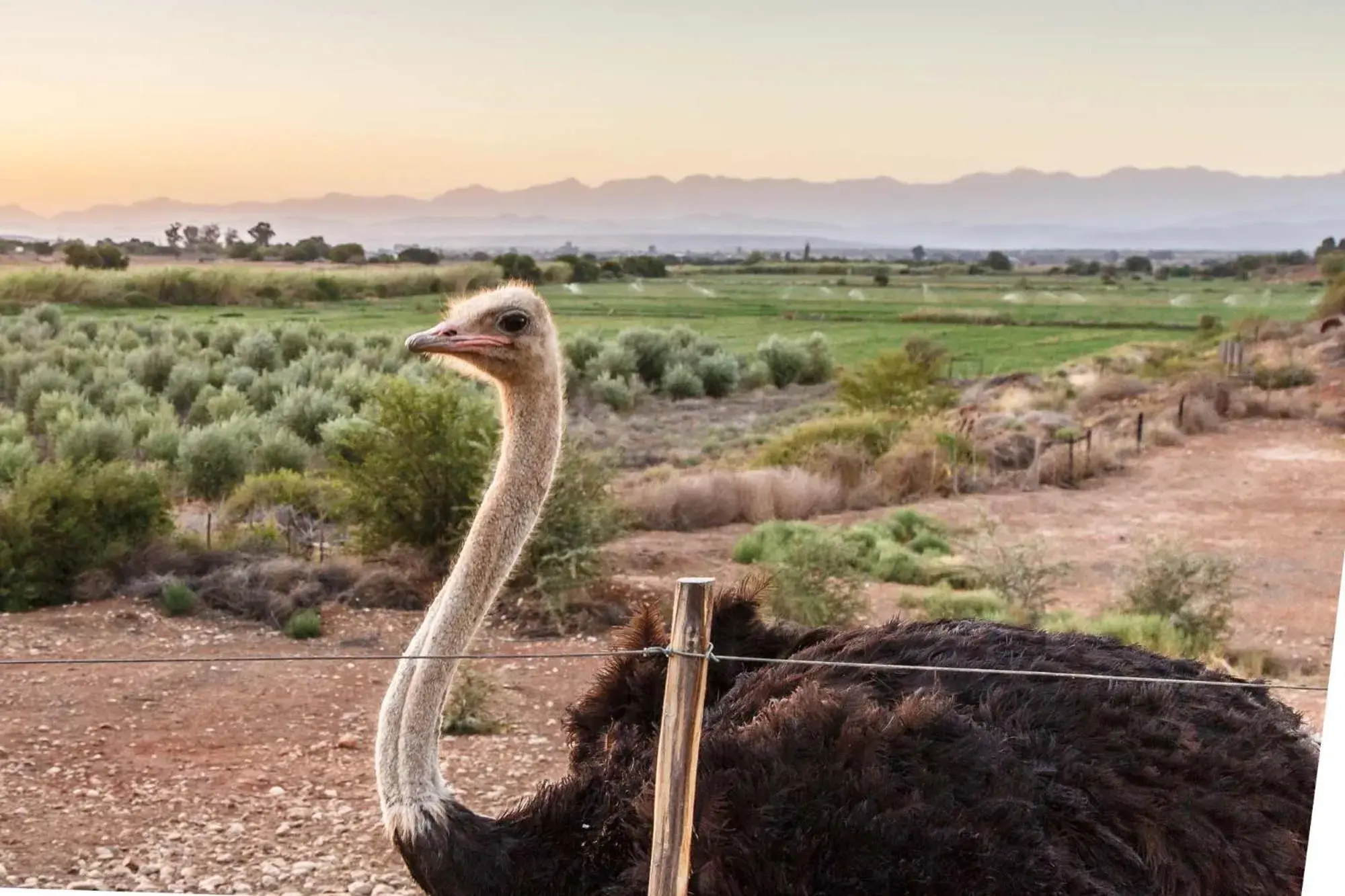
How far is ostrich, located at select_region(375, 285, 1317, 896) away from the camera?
2.12m

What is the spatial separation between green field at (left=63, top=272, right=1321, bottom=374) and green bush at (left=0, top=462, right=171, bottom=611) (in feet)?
2.99

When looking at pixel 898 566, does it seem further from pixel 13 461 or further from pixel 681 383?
pixel 13 461

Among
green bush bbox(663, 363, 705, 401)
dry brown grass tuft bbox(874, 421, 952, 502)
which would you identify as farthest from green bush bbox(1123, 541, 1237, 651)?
green bush bbox(663, 363, 705, 401)

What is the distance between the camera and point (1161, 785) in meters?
2.29

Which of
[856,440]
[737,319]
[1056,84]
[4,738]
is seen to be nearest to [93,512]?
[4,738]

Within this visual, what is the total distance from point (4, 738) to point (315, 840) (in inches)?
47.1

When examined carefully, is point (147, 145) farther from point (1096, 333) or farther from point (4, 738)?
point (1096, 333)

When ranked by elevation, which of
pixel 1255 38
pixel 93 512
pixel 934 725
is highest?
pixel 1255 38

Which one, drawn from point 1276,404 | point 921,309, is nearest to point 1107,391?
point 1276,404

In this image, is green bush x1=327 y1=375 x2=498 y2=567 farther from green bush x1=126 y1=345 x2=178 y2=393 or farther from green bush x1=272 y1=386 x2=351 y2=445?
green bush x1=126 y1=345 x2=178 y2=393

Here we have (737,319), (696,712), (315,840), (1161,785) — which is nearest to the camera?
(696,712)

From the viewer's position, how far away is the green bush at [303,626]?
527 centimetres

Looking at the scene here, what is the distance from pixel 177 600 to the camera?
5332mm

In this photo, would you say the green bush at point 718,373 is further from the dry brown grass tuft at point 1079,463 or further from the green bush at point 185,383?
the green bush at point 185,383
